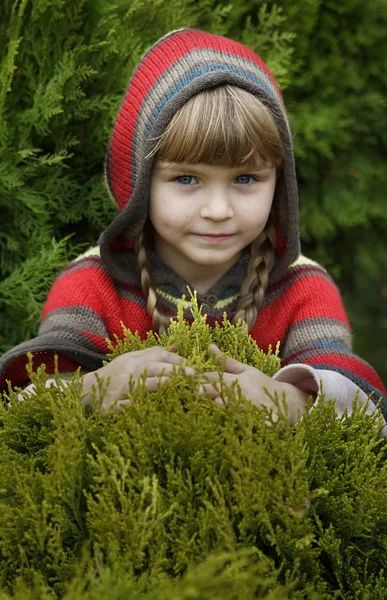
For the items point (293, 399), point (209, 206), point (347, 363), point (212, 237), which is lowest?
point (347, 363)

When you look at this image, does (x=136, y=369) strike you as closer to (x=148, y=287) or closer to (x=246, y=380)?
(x=246, y=380)

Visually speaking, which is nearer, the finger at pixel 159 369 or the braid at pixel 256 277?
the finger at pixel 159 369

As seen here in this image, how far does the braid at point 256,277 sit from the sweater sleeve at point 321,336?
15cm

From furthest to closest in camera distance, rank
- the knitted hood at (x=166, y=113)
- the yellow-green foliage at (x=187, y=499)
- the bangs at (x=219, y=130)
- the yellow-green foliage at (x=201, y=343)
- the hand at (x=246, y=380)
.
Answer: the knitted hood at (x=166, y=113) < the bangs at (x=219, y=130) < the yellow-green foliage at (x=201, y=343) < the hand at (x=246, y=380) < the yellow-green foliage at (x=187, y=499)

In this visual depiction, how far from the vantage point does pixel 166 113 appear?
9.02 feet

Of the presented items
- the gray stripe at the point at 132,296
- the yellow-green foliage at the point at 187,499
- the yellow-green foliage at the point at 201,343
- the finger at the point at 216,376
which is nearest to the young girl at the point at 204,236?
the gray stripe at the point at 132,296

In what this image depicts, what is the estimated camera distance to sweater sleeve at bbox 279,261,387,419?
2.75 m

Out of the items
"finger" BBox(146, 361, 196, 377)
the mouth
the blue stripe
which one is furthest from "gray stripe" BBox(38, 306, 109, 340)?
"finger" BBox(146, 361, 196, 377)

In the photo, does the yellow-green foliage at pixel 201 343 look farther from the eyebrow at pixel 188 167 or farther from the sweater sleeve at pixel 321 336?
the eyebrow at pixel 188 167

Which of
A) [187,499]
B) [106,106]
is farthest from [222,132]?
[187,499]


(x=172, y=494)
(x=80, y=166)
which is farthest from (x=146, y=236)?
(x=172, y=494)

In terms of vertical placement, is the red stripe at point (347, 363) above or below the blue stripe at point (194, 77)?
below

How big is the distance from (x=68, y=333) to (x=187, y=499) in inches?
46.1

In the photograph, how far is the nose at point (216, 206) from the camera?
2758 mm
